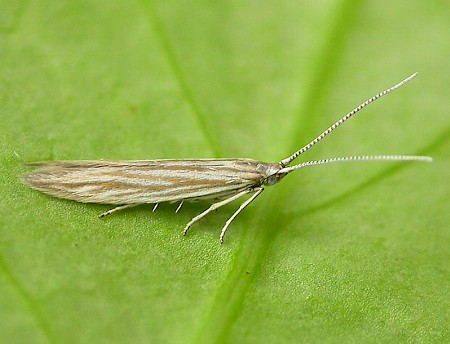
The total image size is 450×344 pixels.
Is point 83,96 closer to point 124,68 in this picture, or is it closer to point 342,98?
point 124,68

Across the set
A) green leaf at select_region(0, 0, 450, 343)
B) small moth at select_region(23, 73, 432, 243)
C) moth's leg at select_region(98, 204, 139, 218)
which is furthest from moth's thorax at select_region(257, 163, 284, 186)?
moth's leg at select_region(98, 204, 139, 218)

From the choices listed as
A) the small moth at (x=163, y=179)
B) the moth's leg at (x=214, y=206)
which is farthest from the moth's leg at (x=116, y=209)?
the moth's leg at (x=214, y=206)

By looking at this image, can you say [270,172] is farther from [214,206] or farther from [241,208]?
[214,206]

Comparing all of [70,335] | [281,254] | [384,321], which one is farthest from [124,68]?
[384,321]

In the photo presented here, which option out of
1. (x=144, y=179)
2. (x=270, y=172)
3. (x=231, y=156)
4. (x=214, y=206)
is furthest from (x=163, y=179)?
(x=270, y=172)

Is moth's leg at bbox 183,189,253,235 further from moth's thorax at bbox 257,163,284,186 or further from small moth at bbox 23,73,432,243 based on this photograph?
moth's thorax at bbox 257,163,284,186
